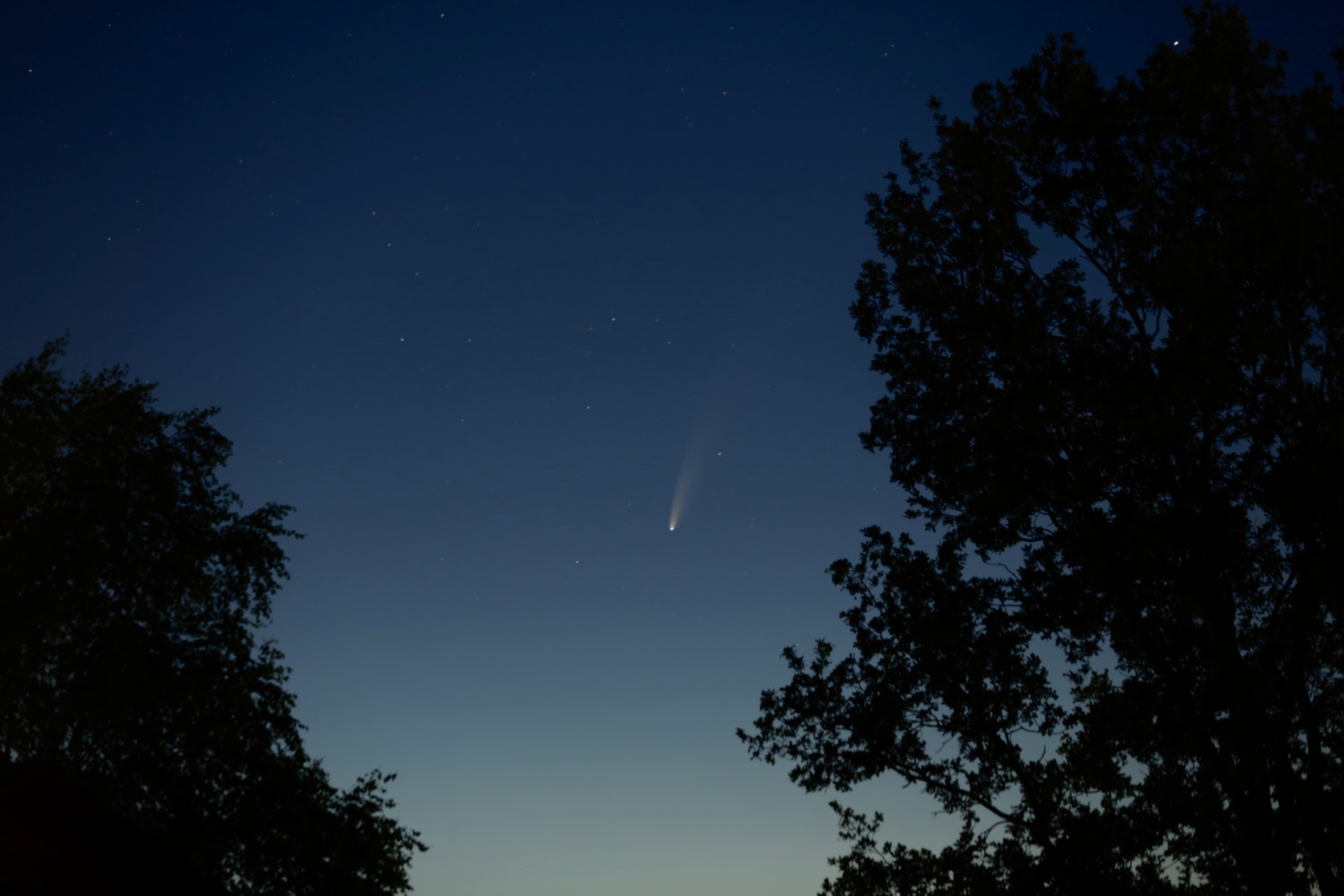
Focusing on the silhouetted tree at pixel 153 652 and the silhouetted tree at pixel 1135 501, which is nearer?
the silhouetted tree at pixel 1135 501

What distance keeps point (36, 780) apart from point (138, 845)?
200 centimetres

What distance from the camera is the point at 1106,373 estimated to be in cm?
1186

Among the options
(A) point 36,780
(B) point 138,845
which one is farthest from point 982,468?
(A) point 36,780

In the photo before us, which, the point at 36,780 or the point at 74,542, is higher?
the point at 74,542

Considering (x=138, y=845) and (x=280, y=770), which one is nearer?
(x=138, y=845)

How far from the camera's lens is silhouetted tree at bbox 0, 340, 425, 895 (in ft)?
56.8

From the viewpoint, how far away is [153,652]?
58.9 ft

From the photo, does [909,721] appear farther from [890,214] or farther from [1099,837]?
[890,214]

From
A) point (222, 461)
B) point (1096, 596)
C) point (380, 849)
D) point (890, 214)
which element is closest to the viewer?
point (1096, 596)

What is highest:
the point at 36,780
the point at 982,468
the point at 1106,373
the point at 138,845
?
the point at 1106,373

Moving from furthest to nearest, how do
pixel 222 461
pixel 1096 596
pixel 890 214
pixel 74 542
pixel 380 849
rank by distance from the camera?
pixel 222 461
pixel 380 849
pixel 74 542
pixel 890 214
pixel 1096 596

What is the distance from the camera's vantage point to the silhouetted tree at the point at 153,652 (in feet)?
56.8

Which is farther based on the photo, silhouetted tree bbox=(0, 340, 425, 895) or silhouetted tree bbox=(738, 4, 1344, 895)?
silhouetted tree bbox=(0, 340, 425, 895)

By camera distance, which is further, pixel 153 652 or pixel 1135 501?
pixel 153 652
